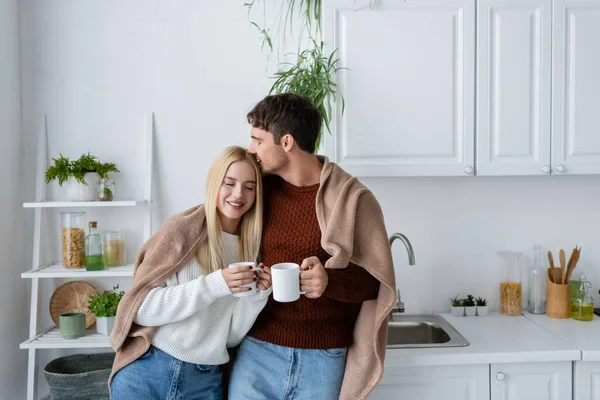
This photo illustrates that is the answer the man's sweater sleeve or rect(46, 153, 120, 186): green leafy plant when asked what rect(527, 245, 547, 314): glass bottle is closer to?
the man's sweater sleeve

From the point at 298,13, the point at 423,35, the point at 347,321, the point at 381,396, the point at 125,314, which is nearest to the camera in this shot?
the point at 125,314

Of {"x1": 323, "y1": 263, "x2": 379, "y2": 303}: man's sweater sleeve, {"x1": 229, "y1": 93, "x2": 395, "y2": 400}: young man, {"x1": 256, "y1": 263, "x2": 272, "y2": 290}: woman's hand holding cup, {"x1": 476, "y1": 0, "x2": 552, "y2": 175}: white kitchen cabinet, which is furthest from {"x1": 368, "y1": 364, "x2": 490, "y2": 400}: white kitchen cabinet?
{"x1": 476, "y1": 0, "x2": 552, "y2": 175}: white kitchen cabinet

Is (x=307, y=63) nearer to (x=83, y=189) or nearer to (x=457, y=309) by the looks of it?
(x=83, y=189)

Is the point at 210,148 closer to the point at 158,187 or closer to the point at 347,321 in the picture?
the point at 158,187

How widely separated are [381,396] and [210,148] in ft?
3.93

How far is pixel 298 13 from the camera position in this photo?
2488 millimetres

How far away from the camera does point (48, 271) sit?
2334 millimetres

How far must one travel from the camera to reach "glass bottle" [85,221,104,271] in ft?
7.68

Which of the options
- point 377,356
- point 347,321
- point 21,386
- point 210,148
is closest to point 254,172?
point 347,321

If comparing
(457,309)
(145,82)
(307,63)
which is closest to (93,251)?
(145,82)

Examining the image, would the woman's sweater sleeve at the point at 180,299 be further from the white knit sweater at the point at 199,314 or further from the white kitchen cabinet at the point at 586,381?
the white kitchen cabinet at the point at 586,381

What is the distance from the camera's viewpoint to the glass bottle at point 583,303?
7.93ft

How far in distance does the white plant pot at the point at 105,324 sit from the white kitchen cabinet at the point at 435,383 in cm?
101

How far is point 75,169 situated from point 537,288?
1.94 metres
